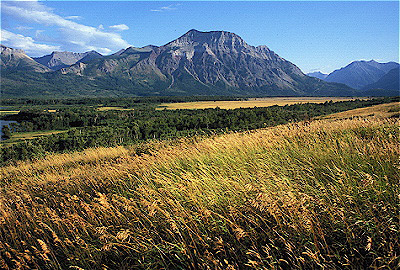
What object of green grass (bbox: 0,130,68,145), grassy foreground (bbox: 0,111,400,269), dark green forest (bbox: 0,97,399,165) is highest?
grassy foreground (bbox: 0,111,400,269)

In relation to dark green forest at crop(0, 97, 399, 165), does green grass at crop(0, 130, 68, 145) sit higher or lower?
lower

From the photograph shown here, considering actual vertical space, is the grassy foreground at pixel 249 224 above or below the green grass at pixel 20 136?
above

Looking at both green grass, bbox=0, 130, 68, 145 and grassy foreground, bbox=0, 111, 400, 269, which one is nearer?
grassy foreground, bbox=0, 111, 400, 269

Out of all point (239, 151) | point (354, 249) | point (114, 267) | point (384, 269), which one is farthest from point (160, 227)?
point (239, 151)

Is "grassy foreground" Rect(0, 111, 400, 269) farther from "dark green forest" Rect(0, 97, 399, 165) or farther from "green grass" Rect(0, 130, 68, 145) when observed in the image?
"green grass" Rect(0, 130, 68, 145)

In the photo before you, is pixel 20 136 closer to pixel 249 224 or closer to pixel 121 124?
pixel 121 124

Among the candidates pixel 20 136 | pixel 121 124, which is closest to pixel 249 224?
pixel 121 124

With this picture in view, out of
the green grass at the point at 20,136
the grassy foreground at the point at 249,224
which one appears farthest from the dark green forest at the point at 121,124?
the grassy foreground at the point at 249,224

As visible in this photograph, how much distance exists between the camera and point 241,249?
9.12ft

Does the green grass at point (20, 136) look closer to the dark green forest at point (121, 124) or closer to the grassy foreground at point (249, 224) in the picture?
the dark green forest at point (121, 124)

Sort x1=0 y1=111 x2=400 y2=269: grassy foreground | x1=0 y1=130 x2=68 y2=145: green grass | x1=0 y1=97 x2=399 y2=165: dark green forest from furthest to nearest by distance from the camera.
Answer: x1=0 y1=130 x2=68 y2=145: green grass, x1=0 y1=97 x2=399 y2=165: dark green forest, x1=0 y1=111 x2=400 y2=269: grassy foreground

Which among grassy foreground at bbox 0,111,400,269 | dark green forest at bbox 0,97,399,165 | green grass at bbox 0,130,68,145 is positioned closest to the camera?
grassy foreground at bbox 0,111,400,269

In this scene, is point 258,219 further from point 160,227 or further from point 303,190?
point 160,227

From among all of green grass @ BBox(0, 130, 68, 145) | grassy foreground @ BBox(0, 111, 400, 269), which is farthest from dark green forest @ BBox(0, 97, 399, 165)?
grassy foreground @ BBox(0, 111, 400, 269)
